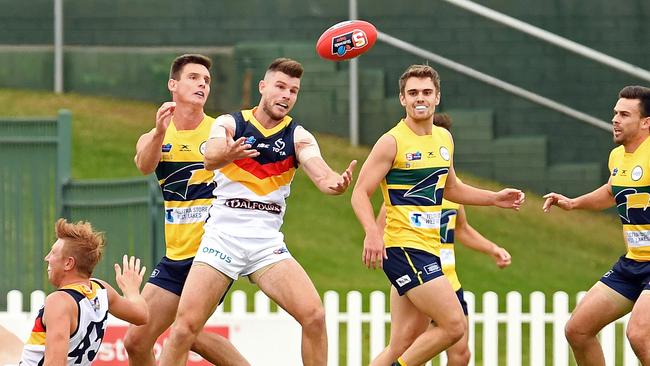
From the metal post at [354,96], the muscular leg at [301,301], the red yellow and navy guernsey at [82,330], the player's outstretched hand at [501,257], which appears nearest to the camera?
the red yellow and navy guernsey at [82,330]

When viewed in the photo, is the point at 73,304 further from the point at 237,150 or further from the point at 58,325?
the point at 237,150

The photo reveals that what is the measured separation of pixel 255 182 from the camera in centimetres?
1012

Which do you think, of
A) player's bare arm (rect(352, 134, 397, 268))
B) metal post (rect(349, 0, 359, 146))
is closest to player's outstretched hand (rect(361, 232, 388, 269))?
player's bare arm (rect(352, 134, 397, 268))

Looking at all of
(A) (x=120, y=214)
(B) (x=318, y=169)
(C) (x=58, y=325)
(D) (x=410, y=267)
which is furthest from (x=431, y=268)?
(A) (x=120, y=214)

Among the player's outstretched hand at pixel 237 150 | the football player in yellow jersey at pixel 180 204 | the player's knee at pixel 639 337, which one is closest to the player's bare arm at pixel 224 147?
the player's outstretched hand at pixel 237 150

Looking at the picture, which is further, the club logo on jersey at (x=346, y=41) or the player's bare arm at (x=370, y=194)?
the club logo on jersey at (x=346, y=41)

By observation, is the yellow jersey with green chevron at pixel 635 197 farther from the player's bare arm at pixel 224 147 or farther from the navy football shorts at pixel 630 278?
the player's bare arm at pixel 224 147

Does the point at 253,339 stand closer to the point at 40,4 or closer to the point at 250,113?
the point at 250,113

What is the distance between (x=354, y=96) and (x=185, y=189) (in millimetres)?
9133

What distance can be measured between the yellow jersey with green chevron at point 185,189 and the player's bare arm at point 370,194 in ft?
3.39

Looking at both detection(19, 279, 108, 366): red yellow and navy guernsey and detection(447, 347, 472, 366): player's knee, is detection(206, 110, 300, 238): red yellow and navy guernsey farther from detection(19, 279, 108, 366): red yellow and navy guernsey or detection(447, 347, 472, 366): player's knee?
detection(447, 347, 472, 366): player's knee

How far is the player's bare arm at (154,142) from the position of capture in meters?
10.0

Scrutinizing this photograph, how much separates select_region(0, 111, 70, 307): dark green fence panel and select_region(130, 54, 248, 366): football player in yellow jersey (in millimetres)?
4137

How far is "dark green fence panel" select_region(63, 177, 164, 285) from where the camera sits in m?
14.6
